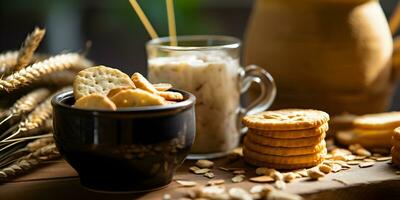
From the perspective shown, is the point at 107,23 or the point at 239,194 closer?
the point at 239,194

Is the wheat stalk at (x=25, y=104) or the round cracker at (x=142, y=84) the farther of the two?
the wheat stalk at (x=25, y=104)

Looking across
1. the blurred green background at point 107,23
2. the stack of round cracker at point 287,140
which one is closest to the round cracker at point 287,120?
the stack of round cracker at point 287,140

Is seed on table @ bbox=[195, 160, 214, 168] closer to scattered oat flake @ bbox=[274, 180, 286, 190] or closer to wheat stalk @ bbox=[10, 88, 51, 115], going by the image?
scattered oat flake @ bbox=[274, 180, 286, 190]

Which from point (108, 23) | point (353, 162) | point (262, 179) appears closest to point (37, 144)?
point (262, 179)

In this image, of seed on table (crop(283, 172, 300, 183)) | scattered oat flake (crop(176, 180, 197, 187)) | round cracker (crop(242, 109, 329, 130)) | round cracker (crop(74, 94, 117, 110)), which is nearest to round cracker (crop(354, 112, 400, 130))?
round cracker (crop(242, 109, 329, 130))

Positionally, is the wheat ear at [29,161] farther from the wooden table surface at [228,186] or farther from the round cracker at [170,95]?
the round cracker at [170,95]

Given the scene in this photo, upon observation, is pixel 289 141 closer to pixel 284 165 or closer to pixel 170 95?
pixel 284 165
